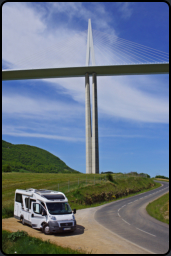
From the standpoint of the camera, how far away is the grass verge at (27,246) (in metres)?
10.1

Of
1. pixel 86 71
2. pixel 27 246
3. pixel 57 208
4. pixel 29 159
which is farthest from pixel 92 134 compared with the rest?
pixel 29 159

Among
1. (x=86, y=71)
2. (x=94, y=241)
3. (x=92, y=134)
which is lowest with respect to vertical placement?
(x=94, y=241)

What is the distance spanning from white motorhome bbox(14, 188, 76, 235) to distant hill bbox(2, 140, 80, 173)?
A: 271 feet

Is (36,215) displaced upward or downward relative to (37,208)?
downward

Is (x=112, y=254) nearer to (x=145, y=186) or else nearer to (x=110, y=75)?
(x=145, y=186)

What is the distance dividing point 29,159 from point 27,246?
359 ft

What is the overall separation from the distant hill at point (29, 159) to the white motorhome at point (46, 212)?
271 ft

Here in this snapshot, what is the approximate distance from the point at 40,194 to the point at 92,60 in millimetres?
49390

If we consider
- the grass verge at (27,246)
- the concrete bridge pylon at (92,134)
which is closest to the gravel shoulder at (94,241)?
the grass verge at (27,246)

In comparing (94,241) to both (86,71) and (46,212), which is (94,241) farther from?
(86,71)

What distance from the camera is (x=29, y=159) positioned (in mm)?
116938

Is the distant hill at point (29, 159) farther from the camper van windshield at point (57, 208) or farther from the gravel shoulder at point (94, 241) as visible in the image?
the gravel shoulder at point (94, 241)

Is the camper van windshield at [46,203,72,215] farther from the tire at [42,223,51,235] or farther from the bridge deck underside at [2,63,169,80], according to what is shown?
the bridge deck underside at [2,63,169,80]

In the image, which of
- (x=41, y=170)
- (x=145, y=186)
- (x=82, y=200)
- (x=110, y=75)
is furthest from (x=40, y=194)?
(x=41, y=170)
